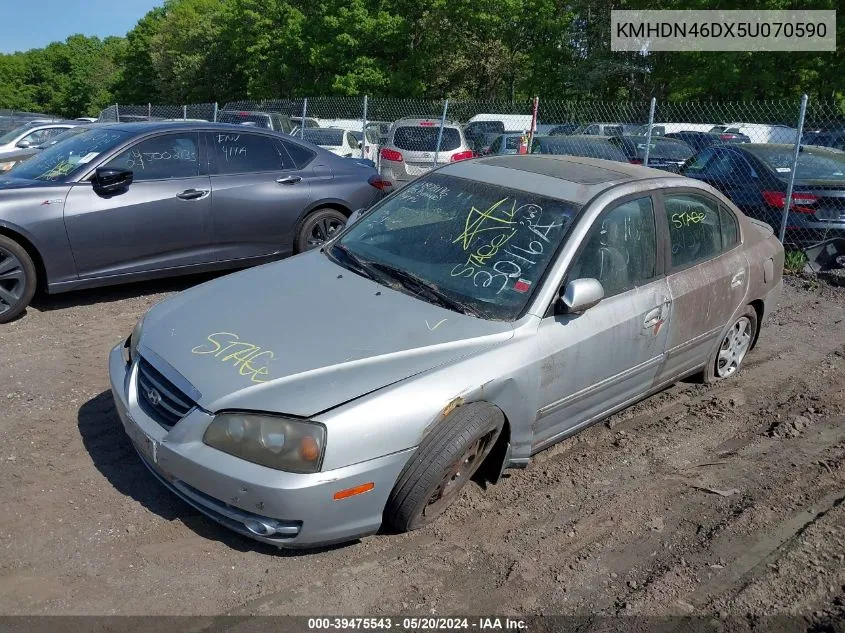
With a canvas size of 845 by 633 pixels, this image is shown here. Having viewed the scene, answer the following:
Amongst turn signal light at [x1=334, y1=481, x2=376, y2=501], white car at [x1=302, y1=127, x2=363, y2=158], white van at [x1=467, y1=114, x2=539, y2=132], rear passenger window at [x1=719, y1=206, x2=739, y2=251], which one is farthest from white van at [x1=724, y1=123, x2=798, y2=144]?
turn signal light at [x1=334, y1=481, x2=376, y2=501]

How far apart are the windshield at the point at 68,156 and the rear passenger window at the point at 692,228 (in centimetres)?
463

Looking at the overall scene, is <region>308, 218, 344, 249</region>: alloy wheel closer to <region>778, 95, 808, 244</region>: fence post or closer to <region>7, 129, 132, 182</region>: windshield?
<region>7, 129, 132, 182</region>: windshield

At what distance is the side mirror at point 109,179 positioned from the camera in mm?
6113

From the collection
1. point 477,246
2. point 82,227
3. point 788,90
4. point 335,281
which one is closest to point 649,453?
→ point 477,246

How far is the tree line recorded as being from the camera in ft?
108

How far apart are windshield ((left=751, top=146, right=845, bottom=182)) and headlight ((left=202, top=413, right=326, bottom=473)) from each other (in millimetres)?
8271

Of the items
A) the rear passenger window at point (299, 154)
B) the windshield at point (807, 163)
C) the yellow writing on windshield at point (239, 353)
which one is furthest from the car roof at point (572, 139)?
the yellow writing on windshield at point (239, 353)

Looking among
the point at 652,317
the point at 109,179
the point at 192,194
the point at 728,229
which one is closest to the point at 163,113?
the point at 192,194

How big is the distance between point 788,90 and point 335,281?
35.2 meters

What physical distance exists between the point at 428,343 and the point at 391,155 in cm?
1230

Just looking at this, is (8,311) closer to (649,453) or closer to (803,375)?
(649,453)

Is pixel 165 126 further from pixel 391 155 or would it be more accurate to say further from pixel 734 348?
pixel 391 155

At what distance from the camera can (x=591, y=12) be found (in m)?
37.4

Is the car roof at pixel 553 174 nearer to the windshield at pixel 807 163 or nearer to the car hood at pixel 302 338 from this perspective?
the car hood at pixel 302 338
